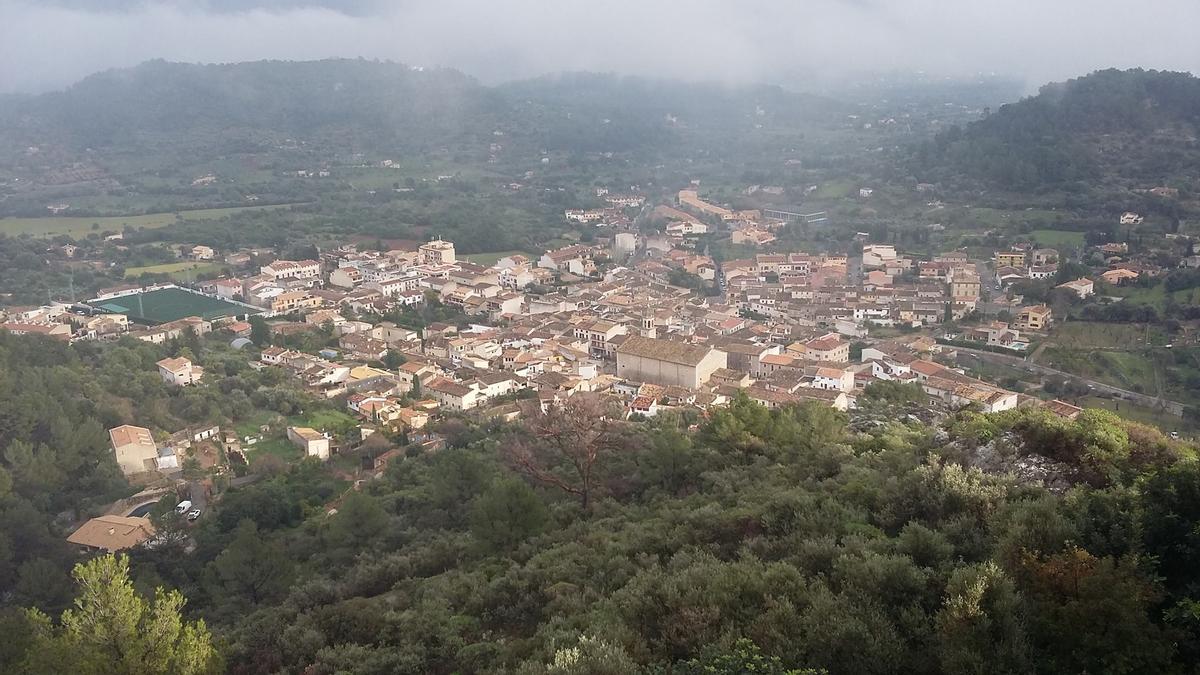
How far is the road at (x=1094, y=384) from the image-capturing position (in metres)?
20.0

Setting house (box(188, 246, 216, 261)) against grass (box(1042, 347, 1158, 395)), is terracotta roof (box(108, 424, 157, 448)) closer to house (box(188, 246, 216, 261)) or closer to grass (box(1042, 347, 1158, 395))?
Answer: grass (box(1042, 347, 1158, 395))

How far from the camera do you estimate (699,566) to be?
18.9ft

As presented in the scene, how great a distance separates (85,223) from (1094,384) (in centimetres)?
4864

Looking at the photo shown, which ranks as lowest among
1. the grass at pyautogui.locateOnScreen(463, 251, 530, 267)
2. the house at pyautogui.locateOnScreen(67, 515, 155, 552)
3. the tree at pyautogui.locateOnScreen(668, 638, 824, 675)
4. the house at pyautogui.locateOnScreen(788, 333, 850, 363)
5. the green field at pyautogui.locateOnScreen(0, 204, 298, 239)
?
the green field at pyautogui.locateOnScreen(0, 204, 298, 239)

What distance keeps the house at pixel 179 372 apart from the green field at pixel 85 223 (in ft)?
84.8

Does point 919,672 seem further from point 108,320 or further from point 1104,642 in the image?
point 108,320

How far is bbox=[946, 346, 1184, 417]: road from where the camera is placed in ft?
65.5

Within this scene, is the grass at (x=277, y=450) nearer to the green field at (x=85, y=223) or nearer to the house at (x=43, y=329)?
the house at (x=43, y=329)

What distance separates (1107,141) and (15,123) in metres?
87.5

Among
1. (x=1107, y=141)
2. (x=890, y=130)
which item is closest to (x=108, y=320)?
(x=1107, y=141)

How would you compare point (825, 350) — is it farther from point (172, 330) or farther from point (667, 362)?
point (172, 330)

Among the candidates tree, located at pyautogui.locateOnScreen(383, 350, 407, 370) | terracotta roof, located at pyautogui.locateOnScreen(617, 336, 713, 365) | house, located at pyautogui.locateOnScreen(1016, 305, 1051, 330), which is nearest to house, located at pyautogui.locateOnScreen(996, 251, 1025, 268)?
house, located at pyautogui.locateOnScreen(1016, 305, 1051, 330)

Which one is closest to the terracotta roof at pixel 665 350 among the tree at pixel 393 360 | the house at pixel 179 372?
the tree at pixel 393 360

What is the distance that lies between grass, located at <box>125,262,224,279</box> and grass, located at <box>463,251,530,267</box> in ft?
37.4
